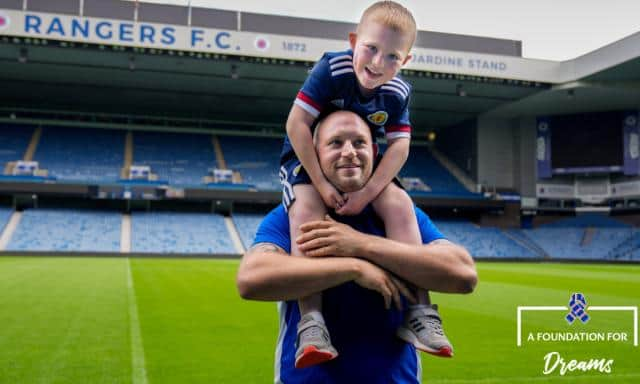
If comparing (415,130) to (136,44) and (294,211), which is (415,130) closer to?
(136,44)

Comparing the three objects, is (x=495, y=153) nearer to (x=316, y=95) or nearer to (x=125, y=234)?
(x=125, y=234)

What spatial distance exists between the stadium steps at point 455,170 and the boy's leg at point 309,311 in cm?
3834

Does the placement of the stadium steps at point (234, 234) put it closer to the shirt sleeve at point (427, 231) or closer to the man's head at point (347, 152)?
the shirt sleeve at point (427, 231)

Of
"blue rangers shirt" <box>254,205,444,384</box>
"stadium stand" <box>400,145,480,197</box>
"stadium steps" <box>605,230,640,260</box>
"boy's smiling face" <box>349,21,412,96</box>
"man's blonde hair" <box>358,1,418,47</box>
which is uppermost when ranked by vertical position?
"stadium stand" <box>400,145,480,197</box>

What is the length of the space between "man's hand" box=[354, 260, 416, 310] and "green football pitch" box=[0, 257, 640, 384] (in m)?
3.10

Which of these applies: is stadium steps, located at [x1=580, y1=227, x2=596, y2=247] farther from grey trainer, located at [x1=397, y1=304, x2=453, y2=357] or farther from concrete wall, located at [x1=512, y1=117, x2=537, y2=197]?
grey trainer, located at [x1=397, y1=304, x2=453, y2=357]

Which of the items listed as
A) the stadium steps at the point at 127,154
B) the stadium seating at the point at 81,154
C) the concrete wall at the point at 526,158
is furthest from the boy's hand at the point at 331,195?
the concrete wall at the point at 526,158

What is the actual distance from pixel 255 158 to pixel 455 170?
1449 centimetres

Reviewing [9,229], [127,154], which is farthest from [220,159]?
[9,229]

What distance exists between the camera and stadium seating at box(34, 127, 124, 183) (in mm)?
34500

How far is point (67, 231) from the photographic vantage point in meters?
31.2

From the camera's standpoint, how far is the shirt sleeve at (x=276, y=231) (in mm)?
2195

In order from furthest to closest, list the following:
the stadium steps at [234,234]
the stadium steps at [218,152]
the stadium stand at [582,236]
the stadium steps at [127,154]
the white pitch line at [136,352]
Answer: the stadium steps at [218,152] < the stadium steps at [127,154] < the stadium stand at [582,236] < the stadium steps at [234,234] < the white pitch line at [136,352]

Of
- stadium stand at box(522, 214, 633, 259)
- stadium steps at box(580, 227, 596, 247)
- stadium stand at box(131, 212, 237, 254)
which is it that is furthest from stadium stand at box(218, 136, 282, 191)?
stadium steps at box(580, 227, 596, 247)
